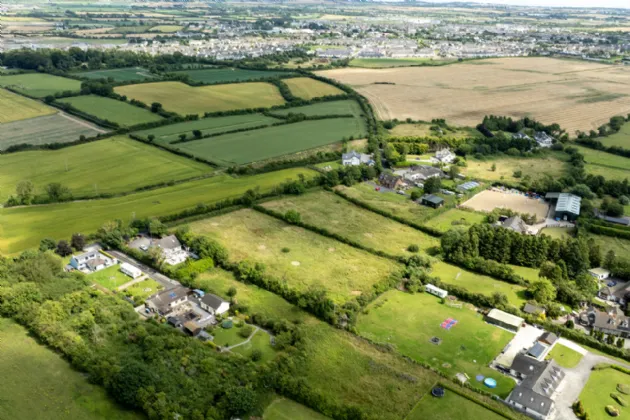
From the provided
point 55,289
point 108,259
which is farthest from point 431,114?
point 55,289

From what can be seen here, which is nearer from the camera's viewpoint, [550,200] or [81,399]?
[81,399]

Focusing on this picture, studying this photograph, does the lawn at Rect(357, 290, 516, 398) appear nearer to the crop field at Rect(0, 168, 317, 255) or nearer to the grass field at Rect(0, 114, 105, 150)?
the crop field at Rect(0, 168, 317, 255)

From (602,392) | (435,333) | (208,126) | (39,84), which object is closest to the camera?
(602,392)

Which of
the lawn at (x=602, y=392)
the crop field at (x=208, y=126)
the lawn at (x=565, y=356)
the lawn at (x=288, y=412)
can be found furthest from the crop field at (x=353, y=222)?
the crop field at (x=208, y=126)

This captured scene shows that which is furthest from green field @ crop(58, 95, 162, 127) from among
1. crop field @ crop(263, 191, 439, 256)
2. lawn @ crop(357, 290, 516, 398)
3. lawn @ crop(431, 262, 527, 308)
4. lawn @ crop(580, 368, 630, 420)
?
lawn @ crop(580, 368, 630, 420)

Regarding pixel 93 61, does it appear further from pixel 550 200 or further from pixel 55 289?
pixel 550 200

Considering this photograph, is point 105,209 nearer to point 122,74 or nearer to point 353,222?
point 353,222

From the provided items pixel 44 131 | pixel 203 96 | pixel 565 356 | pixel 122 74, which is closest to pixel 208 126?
pixel 203 96
